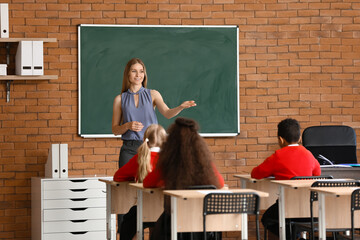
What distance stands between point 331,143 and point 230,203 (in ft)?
9.24

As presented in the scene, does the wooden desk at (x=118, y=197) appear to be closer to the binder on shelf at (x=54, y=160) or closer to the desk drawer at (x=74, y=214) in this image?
the desk drawer at (x=74, y=214)

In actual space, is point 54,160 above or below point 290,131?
below

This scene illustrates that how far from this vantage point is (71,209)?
6.43m

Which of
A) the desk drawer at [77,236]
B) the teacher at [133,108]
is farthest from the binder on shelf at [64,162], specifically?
the teacher at [133,108]

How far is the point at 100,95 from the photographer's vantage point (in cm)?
702

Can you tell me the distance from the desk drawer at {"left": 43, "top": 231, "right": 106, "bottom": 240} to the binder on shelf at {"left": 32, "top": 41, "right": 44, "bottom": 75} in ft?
5.60

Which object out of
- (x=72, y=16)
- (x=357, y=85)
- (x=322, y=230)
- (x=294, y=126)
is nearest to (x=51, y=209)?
(x=72, y=16)

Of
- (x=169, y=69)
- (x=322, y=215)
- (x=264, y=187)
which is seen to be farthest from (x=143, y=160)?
(x=169, y=69)

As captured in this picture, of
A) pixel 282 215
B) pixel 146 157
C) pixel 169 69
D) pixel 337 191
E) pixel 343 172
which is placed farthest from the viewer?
pixel 169 69

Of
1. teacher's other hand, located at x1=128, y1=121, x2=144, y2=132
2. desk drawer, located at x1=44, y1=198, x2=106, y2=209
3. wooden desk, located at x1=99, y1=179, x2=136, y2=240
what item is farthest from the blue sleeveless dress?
desk drawer, located at x1=44, y1=198, x2=106, y2=209

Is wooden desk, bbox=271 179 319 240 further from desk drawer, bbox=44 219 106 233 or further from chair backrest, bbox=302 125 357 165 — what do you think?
desk drawer, bbox=44 219 106 233

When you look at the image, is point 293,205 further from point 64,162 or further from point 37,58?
point 37,58

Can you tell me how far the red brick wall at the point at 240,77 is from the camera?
272 inches

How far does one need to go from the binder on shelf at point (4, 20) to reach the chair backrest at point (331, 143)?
3319mm
